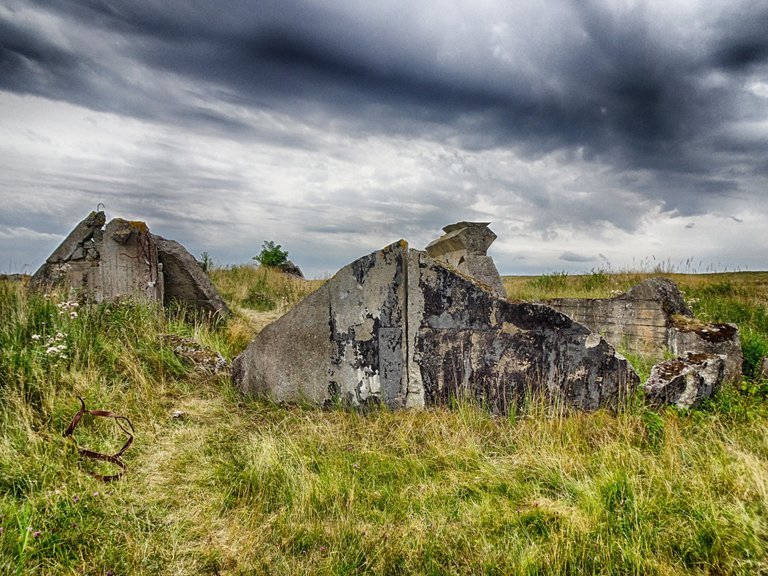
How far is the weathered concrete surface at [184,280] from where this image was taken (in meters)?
7.57

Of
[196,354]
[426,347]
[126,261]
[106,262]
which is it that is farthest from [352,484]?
[106,262]

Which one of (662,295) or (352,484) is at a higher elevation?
(662,295)

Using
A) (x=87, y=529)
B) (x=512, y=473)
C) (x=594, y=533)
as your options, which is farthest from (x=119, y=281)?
(x=594, y=533)

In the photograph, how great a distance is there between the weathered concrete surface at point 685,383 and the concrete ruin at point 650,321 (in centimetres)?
181

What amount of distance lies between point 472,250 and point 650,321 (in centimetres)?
463

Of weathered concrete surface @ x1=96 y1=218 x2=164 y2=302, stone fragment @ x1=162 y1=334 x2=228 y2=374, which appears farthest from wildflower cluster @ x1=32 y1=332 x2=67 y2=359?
weathered concrete surface @ x1=96 y1=218 x2=164 y2=302

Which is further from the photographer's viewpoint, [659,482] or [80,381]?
[80,381]

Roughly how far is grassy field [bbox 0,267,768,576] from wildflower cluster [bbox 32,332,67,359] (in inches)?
1.2

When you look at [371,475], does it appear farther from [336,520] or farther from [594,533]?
[594,533]

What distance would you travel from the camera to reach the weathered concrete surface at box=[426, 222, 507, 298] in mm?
10797

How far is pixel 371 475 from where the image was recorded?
128 inches

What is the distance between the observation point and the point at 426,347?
4.30 metres

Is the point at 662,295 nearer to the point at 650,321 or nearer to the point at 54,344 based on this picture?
the point at 650,321

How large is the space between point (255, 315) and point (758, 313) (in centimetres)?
1016
